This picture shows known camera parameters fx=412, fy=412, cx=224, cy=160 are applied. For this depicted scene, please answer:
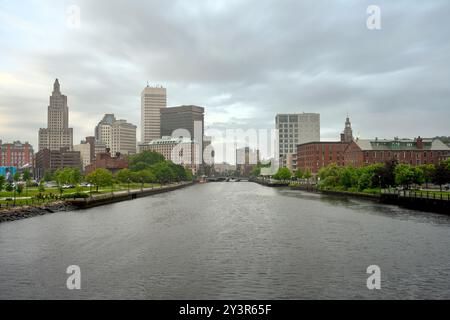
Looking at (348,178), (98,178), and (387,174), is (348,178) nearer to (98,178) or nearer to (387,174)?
(387,174)

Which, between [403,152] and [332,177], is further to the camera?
[403,152]

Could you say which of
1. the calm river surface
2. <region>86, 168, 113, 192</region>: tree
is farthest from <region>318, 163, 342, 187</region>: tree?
the calm river surface

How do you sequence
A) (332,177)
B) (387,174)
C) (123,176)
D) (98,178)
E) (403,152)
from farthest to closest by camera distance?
→ 1. (403,152)
2. (123,176)
3. (332,177)
4. (98,178)
5. (387,174)

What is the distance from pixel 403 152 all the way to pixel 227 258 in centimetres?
16333

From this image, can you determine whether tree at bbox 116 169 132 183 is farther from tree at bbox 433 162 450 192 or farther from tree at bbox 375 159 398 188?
tree at bbox 433 162 450 192

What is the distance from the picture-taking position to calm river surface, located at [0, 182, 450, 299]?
99.0 ft

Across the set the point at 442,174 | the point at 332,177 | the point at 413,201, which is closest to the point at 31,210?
the point at 413,201

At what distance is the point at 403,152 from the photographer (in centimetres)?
18225

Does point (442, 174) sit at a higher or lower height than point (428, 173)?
lower
